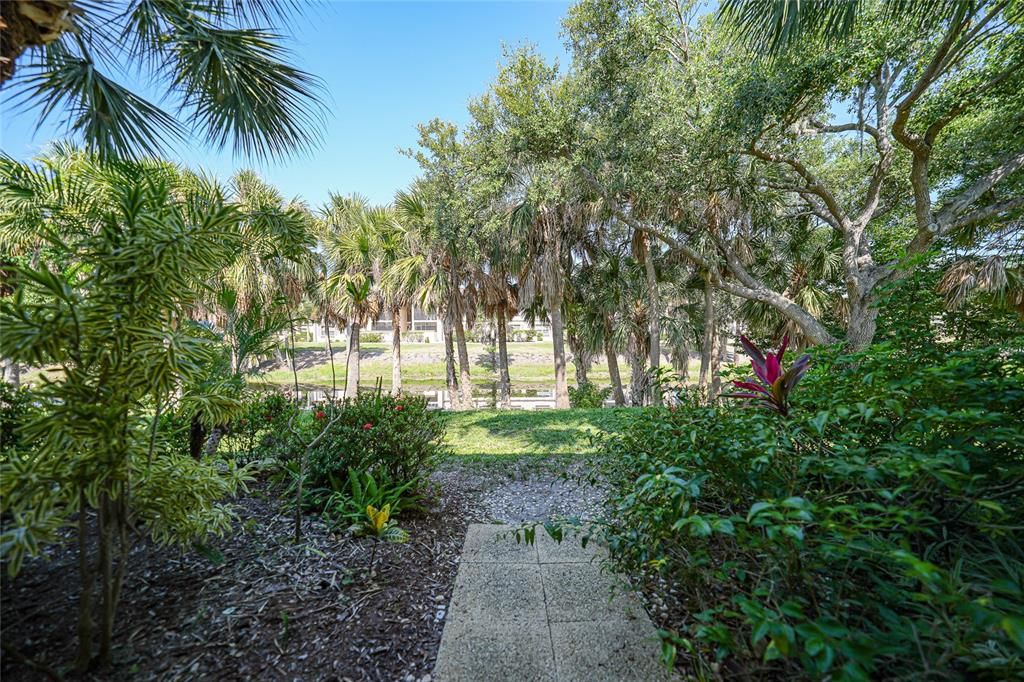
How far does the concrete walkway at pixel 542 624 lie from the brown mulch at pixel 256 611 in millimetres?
138

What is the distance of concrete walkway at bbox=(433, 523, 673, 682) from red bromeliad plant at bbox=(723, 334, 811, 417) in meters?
1.26

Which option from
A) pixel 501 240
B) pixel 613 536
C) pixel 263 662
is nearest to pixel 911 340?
pixel 613 536

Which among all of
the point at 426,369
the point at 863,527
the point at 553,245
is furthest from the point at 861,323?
the point at 426,369

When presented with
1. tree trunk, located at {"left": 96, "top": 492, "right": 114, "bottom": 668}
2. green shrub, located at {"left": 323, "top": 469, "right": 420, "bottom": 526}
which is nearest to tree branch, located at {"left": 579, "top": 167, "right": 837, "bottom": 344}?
green shrub, located at {"left": 323, "top": 469, "right": 420, "bottom": 526}

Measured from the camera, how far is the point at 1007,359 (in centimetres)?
167

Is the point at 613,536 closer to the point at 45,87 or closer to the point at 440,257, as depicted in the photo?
the point at 45,87

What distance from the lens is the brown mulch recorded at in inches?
62.6

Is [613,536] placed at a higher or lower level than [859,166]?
lower

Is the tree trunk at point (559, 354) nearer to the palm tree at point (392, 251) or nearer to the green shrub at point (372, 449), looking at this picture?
the palm tree at point (392, 251)

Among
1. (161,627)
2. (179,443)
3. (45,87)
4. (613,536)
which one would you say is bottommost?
(161,627)

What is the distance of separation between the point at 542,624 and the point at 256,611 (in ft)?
4.77

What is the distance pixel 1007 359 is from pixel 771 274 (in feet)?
36.3

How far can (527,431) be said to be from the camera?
23.6 feet

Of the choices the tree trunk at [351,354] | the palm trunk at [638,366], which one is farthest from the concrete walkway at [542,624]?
the palm trunk at [638,366]
